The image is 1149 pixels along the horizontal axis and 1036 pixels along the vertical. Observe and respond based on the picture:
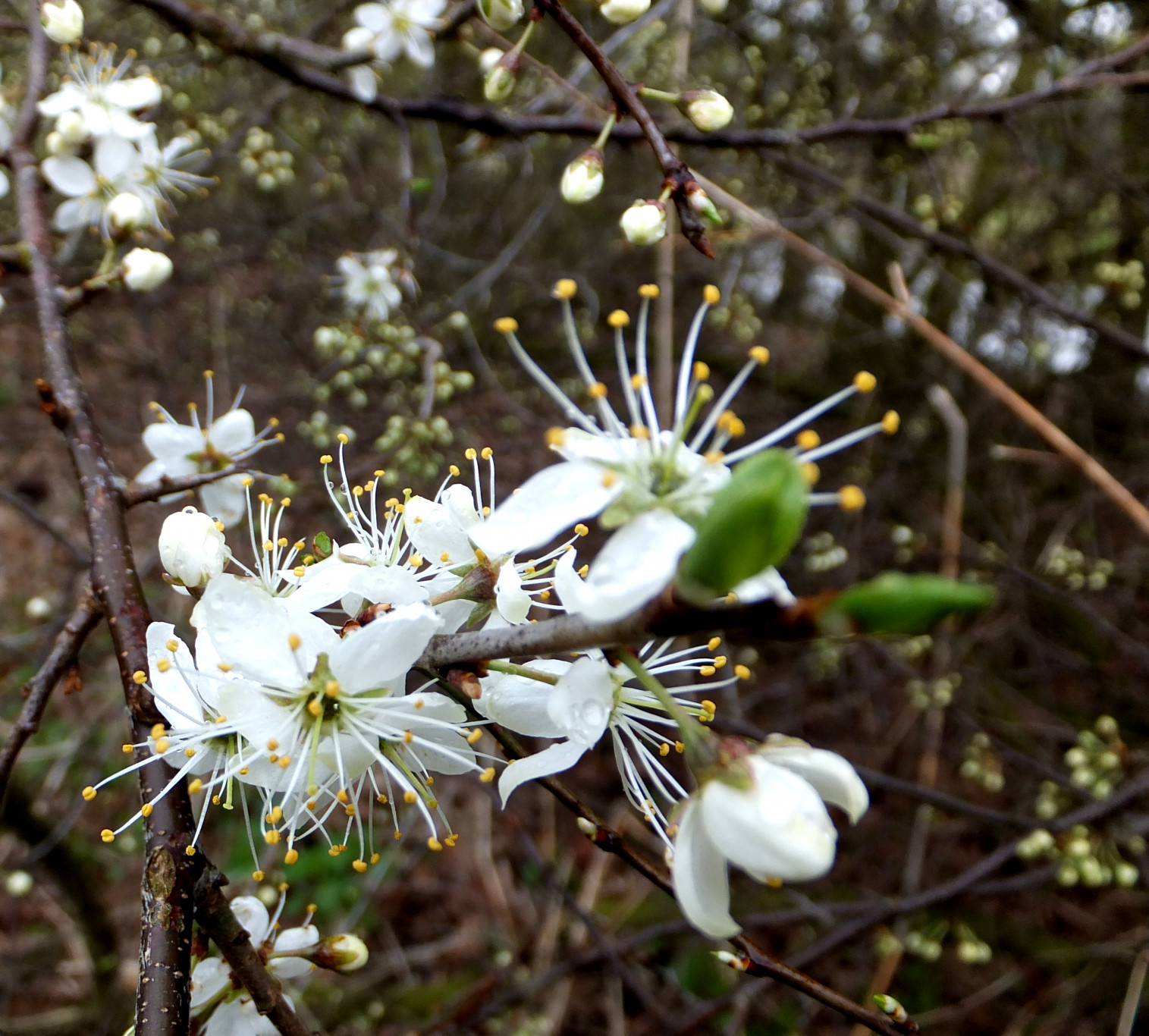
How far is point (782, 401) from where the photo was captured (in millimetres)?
4156

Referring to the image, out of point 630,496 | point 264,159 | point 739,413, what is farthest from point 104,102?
point 739,413

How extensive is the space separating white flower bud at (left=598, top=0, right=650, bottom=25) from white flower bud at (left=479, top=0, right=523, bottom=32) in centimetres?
13

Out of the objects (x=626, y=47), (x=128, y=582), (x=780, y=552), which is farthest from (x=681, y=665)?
(x=626, y=47)

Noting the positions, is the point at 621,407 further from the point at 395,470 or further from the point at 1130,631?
the point at 1130,631

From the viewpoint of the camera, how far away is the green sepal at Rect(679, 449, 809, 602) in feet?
1.83

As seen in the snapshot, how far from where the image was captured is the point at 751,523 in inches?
22.1

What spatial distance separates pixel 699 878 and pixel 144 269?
1344mm

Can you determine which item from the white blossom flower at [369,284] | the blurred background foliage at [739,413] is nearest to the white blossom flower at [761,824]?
the blurred background foliage at [739,413]

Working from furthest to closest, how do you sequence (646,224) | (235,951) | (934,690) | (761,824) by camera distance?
(934,690) < (646,224) < (235,951) < (761,824)

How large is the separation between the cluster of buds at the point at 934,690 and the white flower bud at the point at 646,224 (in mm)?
2133

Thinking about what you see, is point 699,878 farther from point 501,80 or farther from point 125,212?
point 125,212

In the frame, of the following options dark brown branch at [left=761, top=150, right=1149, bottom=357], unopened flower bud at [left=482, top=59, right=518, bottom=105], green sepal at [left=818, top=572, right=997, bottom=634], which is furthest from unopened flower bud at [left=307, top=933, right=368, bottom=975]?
dark brown branch at [left=761, top=150, right=1149, bottom=357]

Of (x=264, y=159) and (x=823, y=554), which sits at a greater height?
(x=264, y=159)

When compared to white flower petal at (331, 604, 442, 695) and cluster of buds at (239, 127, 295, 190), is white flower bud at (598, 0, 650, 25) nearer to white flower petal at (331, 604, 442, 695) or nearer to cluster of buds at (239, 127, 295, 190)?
white flower petal at (331, 604, 442, 695)
